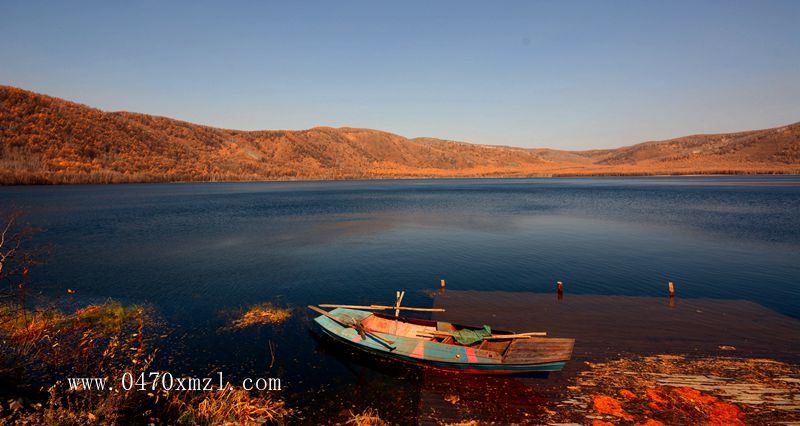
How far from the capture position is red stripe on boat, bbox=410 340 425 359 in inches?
424

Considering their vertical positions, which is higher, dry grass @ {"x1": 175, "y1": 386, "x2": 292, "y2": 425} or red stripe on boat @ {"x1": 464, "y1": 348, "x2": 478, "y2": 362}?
red stripe on boat @ {"x1": 464, "y1": 348, "x2": 478, "y2": 362}

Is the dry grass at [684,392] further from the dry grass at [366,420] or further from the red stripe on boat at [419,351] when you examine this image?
the dry grass at [366,420]

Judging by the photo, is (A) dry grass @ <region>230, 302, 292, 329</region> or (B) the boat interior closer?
(B) the boat interior

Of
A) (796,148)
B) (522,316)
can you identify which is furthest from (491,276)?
(796,148)

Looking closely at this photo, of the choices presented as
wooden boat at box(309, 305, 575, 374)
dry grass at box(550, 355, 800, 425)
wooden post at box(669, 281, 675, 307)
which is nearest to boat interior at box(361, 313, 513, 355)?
wooden boat at box(309, 305, 575, 374)

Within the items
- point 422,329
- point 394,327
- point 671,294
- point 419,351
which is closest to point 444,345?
point 419,351

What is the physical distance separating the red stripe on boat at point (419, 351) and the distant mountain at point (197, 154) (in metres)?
114

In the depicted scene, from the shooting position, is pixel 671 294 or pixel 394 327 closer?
pixel 394 327

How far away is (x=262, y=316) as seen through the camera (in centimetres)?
1509

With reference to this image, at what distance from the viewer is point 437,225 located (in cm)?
3919

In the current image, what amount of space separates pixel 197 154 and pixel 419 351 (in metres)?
149

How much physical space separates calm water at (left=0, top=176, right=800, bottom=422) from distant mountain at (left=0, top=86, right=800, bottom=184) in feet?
216

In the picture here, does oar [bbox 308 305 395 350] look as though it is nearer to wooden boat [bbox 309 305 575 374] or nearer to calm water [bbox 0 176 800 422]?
wooden boat [bbox 309 305 575 374]

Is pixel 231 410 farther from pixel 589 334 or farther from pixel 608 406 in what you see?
Answer: pixel 589 334
